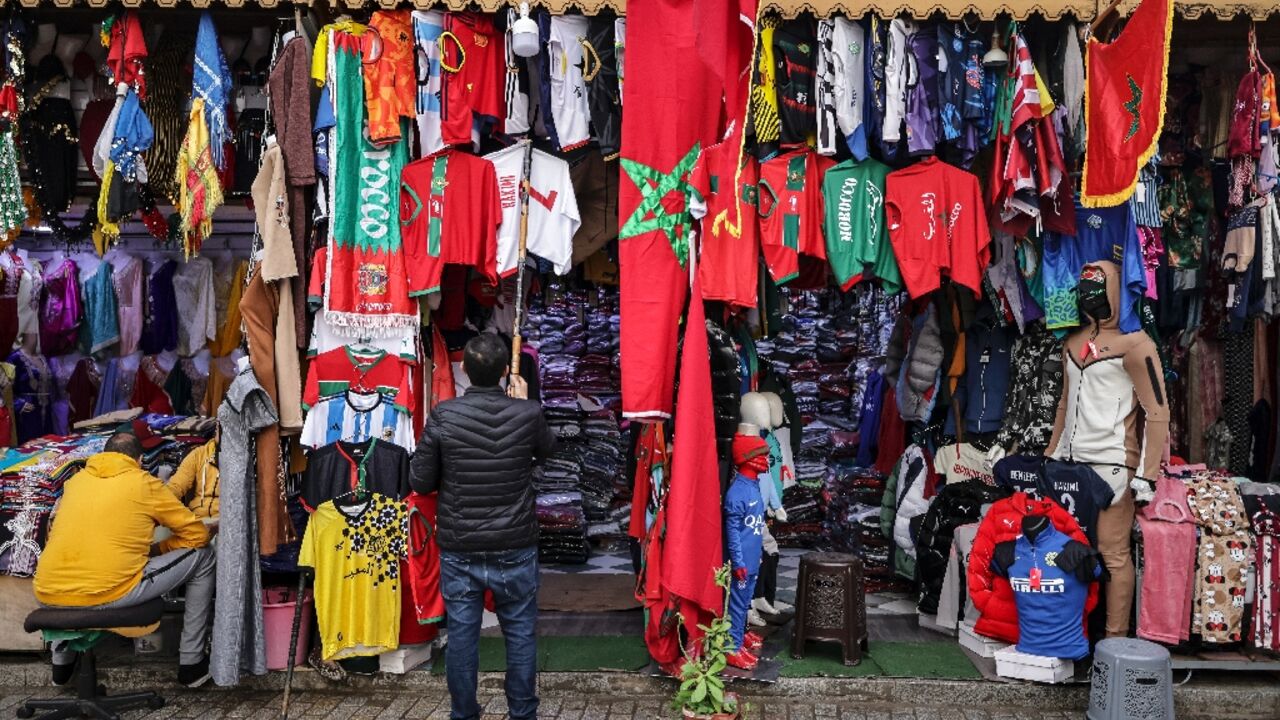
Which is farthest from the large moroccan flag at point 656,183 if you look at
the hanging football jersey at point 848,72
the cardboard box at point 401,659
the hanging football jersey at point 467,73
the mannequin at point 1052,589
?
the mannequin at point 1052,589

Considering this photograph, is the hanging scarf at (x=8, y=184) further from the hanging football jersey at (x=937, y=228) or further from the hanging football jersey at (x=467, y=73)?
the hanging football jersey at (x=937, y=228)

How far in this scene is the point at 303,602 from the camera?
526cm

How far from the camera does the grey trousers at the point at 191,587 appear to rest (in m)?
4.99

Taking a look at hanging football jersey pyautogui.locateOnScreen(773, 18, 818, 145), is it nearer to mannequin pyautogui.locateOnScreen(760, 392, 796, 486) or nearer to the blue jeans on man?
mannequin pyautogui.locateOnScreen(760, 392, 796, 486)

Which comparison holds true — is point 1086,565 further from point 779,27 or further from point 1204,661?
point 779,27

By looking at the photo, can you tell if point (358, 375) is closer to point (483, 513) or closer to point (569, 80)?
point (483, 513)

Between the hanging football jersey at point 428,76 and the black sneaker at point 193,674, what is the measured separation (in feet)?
10.5

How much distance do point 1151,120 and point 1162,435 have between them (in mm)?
1719

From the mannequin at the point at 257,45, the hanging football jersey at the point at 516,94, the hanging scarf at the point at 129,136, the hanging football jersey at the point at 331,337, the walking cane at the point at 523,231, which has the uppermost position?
the mannequin at the point at 257,45

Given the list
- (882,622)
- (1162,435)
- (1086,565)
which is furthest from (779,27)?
(882,622)

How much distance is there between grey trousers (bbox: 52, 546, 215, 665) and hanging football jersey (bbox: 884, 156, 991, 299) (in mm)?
4392

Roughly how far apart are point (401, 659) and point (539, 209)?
9.01ft

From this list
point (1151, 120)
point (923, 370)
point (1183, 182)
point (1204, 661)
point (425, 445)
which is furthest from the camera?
point (923, 370)

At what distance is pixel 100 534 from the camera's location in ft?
15.5
